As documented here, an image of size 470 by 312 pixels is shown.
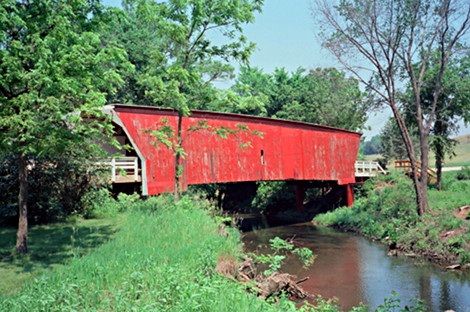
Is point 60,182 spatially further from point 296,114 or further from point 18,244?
point 296,114

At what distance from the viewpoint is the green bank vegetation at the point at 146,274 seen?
5.50 metres

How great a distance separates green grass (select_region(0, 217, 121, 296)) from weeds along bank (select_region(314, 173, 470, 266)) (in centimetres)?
1134

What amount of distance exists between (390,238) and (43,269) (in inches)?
561

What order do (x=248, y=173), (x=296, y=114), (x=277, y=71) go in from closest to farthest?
(x=248, y=173), (x=296, y=114), (x=277, y=71)

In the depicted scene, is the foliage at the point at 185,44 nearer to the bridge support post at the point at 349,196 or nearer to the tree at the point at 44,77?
the tree at the point at 44,77

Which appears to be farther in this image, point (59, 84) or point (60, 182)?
point (60, 182)

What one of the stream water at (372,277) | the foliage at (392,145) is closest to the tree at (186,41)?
the stream water at (372,277)

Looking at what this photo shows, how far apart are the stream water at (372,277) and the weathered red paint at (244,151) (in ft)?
13.4

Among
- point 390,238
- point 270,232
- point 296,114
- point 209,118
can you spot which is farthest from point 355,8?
point 296,114

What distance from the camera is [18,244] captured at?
27.8 feet

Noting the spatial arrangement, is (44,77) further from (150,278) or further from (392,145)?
(392,145)

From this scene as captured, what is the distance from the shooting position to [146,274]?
6.64 metres

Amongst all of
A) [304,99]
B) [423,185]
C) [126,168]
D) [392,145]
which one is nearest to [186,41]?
[126,168]

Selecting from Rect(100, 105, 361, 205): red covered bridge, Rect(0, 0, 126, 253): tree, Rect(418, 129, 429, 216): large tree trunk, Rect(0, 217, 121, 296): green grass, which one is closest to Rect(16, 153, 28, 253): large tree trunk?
Rect(0, 0, 126, 253): tree
